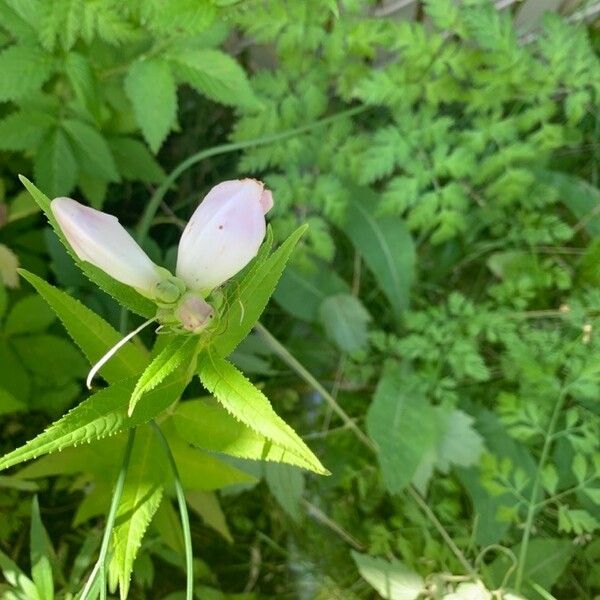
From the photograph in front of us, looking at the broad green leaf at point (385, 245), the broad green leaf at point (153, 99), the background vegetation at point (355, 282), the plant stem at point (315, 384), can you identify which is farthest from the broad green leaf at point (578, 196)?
the broad green leaf at point (153, 99)

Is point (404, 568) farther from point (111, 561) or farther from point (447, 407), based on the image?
point (111, 561)

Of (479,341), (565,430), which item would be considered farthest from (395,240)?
(565,430)

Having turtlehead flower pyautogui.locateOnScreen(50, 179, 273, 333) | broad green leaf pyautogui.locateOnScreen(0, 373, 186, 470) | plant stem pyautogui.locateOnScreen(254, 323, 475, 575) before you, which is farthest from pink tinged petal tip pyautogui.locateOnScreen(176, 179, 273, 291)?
plant stem pyautogui.locateOnScreen(254, 323, 475, 575)

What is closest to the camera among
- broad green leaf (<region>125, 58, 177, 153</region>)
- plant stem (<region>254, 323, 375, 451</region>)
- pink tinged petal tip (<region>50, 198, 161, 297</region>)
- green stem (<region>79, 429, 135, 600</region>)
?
pink tinged petal tip (<region>50, 198, 161, 297</region>)

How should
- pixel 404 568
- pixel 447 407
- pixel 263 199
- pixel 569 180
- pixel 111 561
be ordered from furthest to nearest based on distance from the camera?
pixel 569 180 < pixel 447 407 < pixel 404 568 < pixel 111 561 < pixel 263 199

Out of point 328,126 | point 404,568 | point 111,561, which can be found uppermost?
point 328,126

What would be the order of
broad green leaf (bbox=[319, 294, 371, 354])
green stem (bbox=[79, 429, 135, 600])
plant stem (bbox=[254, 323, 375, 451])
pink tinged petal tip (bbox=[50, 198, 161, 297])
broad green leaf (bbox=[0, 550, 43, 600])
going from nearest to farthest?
1. pink tinged petal tip (bbox=[50, 198, 161, 297])
2. green stem (bbox=[79, 429, 135, 600])
3. broad green leaf (bbox=[0, 550, 43, 600])
4. plant stem (bbox=[254, 323, 375, 451])
5. broad green leaf (bbox=[319, 294, 371, 354])

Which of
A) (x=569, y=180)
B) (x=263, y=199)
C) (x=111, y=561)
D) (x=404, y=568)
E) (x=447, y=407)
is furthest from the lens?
(x=569, y=180)

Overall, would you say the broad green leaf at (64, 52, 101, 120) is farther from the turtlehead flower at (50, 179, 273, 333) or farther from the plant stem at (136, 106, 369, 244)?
the turtlehead flower at (50, 179, 273, 333)
